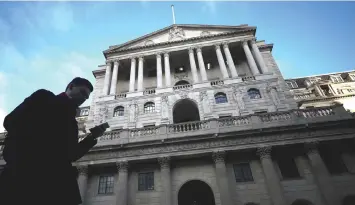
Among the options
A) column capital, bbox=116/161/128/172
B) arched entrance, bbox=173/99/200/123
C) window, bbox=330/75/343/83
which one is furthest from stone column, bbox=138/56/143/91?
window, bbox=330/75/343/83

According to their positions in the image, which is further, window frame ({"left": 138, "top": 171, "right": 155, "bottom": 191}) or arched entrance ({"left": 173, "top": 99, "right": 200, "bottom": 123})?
arched entrance ({"left": 173, "top": 99, "right": 200, "bottom": 123})

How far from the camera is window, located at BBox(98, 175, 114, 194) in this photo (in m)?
19.6

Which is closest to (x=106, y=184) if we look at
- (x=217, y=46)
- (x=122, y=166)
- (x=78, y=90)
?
(x=122, y=166)

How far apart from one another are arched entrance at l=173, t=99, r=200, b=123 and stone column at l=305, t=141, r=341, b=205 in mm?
12102

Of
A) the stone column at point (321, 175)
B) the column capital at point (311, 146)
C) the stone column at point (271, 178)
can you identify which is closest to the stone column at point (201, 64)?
the stone column at point (271, 178)

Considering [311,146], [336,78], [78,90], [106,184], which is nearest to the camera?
[78,90]

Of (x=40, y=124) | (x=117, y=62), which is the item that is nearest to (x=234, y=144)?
(x=40, y=124)

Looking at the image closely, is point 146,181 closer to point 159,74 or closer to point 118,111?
point 118,111

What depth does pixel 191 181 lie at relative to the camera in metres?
19.8

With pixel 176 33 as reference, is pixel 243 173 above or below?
below

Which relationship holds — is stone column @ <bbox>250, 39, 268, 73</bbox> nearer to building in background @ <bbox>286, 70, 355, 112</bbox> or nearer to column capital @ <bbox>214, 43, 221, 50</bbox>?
column capital @ <bbox>214, 43, 221, 50</bbox>

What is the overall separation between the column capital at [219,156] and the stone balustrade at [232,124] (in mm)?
1687

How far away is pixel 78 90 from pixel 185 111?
24374 millimetres

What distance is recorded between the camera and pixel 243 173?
63.6 feet
